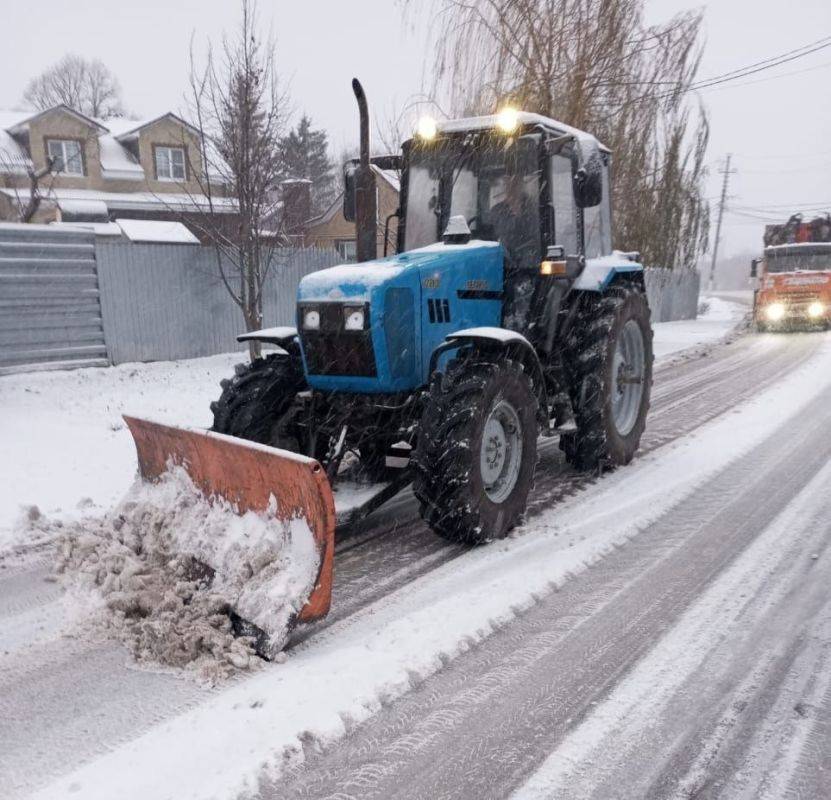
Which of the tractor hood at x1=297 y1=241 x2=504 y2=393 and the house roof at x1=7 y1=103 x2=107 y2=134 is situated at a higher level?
the house roof at x1=7 y1=103 x2=107 y2=134

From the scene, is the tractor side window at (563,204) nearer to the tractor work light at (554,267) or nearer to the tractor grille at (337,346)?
the tractor work light at (554,267)

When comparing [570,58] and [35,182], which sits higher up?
[570,58]

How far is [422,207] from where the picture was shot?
4938 millimetres

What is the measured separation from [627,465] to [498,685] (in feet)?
10.6

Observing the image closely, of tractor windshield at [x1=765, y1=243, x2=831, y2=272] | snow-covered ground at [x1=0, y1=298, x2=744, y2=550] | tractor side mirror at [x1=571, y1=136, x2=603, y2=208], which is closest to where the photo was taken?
tractor side mirror at [x1=571, y1=136, x2=603, y2=208]

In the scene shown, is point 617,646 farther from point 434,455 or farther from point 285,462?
point 285,462

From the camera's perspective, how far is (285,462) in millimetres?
2998

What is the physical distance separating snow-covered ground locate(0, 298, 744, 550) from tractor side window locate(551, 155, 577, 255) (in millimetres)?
2724

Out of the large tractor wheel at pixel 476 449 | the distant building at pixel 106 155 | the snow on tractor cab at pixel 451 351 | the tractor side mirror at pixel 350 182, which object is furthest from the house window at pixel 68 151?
the large tractor wheel at pixel 476 449

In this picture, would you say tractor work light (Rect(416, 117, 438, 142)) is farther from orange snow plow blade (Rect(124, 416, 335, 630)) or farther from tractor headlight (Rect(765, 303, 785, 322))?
tractor headlight (Rect(765, 303, 785, 322))

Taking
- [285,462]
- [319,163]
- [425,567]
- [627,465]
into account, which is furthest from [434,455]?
[319,163]

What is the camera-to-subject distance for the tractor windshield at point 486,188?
15.2 ft

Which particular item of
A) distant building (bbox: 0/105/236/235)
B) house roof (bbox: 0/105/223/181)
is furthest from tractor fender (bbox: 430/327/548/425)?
house roof (bbox: 0/105/223/181)

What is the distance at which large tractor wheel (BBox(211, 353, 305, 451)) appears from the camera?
13.8ft
